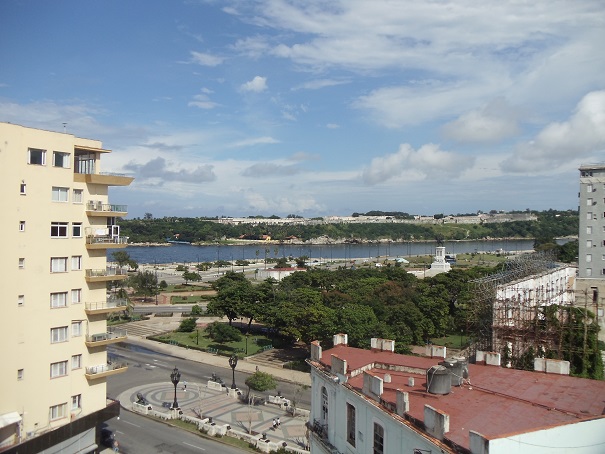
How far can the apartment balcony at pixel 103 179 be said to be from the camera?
2162 centimetres

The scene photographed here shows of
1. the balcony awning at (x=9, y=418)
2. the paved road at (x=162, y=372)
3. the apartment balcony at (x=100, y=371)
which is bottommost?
the paved road at (x=162, y=372)

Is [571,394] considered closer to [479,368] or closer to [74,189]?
[479,368]

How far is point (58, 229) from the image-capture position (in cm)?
2081

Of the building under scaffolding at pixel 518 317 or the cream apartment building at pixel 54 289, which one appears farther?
the building under scaffolding at pixel 518 317

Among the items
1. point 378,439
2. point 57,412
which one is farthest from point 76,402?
point 378,439

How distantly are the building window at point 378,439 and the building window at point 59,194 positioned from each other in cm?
1506

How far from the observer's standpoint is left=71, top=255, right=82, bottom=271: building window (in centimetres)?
2145

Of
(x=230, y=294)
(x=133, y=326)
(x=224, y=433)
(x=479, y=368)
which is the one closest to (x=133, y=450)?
(x=224, y=433)

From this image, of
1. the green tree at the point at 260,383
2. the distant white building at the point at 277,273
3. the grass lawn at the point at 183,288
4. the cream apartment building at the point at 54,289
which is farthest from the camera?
the distant white building at the point at 277,273

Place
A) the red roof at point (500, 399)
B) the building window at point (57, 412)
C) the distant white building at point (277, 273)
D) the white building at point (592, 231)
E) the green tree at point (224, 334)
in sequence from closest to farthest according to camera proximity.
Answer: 1. the red roof at point (500, 399)
2. the building window at point (57, 412)
3. the white building at point (592, 231)
4. the green tree at point (224, 334)
5. the distant white building at point (277, 273)

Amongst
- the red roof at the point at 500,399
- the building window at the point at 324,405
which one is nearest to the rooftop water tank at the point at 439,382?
the red roof at the point at 500,399

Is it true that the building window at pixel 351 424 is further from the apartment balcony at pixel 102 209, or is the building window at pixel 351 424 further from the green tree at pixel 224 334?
the green tree at pixel 224 334

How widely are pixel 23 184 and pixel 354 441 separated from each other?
15.0m

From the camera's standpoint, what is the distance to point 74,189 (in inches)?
845
